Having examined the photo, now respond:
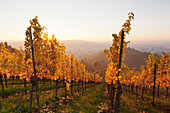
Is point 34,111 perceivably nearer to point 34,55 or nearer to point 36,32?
point 34,55

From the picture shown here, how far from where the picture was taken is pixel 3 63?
16.9 meters

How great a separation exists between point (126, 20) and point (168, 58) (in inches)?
968

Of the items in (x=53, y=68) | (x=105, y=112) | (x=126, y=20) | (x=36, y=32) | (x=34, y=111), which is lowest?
(x=105, y=112)

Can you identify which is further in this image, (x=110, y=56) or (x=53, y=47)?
(x=53, y=47)

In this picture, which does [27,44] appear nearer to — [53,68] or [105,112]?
[53,68]

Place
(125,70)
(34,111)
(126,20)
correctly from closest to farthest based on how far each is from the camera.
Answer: (126,20) < (125,70) < (34,111)

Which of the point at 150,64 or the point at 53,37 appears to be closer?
the point at 53,37

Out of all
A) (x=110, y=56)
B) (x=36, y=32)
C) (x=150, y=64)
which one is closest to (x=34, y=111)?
(x=36, y=32)

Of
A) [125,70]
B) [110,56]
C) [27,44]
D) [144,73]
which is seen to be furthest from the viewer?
[144,73]

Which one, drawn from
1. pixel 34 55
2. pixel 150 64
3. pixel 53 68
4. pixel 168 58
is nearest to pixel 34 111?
pixel 53 68

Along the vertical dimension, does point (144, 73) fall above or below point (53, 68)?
below

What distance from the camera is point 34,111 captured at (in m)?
10.8

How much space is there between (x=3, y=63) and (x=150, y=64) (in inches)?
1082

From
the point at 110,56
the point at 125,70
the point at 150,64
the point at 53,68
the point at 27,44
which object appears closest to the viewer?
the point at 125,70
